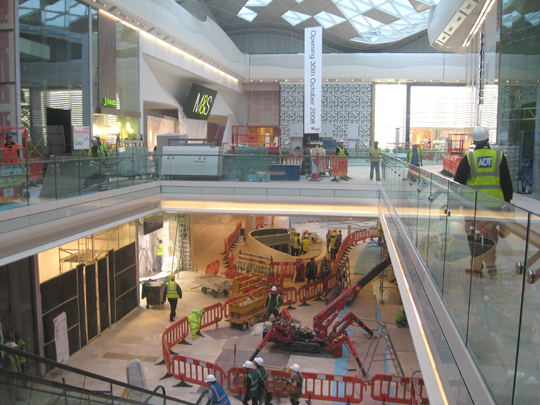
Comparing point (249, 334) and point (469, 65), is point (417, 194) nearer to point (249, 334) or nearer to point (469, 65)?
point (249, 334)

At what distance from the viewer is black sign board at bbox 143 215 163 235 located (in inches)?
725

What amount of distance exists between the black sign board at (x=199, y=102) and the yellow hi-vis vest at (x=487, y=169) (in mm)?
27919

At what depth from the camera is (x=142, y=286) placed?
1778cm

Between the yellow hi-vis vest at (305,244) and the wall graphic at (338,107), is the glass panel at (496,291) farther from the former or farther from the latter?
the wall graphic at (338,107)

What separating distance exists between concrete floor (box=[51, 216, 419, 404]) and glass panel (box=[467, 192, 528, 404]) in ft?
28.4

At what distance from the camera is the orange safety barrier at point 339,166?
16781 mm

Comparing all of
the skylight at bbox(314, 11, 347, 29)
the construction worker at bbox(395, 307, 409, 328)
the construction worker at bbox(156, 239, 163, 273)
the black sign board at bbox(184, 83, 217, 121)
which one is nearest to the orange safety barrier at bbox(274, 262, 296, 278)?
the construction worker at bbox(156, 239, 163, 273)

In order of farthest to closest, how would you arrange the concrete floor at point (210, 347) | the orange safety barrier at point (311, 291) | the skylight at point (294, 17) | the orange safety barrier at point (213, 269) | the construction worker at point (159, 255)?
the skylight at point (294, 17)
the orange safety barrier at point (213, 269)
the construction worker at point (159, 255)
the orange safety barrier at point (311, 291)
the concrete floor at point (210, 347)

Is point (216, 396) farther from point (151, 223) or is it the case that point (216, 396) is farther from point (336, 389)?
point (151, 223)

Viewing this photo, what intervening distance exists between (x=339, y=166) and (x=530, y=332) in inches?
592

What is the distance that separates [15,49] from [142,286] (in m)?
9.19

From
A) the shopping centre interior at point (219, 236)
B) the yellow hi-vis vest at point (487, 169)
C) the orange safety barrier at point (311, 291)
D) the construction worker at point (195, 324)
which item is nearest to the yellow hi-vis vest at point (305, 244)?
the shopping centre interior at point (219, 236)

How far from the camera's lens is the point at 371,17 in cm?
3841

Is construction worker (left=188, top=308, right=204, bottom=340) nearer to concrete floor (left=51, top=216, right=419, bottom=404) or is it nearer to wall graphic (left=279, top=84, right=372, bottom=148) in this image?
concrete floor (left=51, top=216, right=419, bottom=404)
